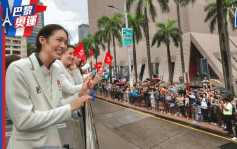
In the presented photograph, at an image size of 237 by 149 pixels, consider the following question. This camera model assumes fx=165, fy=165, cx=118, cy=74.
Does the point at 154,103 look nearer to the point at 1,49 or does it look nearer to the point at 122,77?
the point at 1,49

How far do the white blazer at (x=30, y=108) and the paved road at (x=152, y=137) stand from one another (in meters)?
5.43

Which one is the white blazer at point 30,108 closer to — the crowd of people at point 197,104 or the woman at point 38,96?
the woman at point 38,96

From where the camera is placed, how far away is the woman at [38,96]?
3.74 feet

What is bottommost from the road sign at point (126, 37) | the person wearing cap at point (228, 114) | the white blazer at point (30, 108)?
the person wearing cap at point (228, 114)

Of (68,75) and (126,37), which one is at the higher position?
(126,37)

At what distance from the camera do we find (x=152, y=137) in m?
7.21

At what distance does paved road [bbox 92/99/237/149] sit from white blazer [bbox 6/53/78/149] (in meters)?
5.43

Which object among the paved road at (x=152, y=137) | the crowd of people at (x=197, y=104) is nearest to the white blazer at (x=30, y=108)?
the paved road at (x=152, y=137)

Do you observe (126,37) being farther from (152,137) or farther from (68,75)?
(68,75)

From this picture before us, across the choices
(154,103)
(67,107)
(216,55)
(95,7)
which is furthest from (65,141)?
(95,7)

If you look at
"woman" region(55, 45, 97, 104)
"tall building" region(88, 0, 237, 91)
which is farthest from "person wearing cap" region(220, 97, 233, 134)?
"tall building" region(88, 0, 237, 91)

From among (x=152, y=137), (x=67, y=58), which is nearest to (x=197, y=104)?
(x=152, y=137)

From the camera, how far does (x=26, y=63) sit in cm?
130

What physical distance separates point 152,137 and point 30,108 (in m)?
6.87
